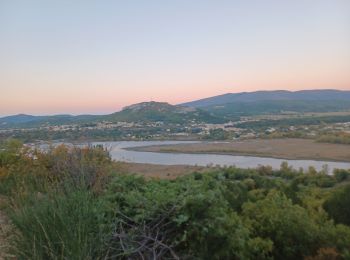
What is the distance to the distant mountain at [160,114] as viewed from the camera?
69000mm

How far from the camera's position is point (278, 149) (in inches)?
1725

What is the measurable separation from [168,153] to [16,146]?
33.2 m

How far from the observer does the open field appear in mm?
38756

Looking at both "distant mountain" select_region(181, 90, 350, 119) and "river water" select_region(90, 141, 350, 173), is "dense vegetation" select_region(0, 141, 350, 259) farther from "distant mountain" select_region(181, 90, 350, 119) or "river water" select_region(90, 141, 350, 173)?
"distant mountain" select_region(181, 90, 350, 119)

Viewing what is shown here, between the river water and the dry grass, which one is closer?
the dry grass

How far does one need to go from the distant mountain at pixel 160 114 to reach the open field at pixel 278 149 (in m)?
20.5

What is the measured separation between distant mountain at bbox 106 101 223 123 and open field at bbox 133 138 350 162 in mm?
20482

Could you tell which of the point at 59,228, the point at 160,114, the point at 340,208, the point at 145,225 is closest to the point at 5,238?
the point at 59,228

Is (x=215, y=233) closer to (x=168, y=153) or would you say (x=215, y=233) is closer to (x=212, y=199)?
(x=212, y=199)

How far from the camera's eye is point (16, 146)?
9352 millimetres

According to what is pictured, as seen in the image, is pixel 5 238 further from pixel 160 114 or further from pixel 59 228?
pixel 160 114

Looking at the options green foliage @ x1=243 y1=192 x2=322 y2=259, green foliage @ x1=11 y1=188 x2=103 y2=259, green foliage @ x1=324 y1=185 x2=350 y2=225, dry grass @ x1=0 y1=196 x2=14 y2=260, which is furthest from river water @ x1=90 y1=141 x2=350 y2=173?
green foliage @ x1=11 y1=188 x2=103 y2=259

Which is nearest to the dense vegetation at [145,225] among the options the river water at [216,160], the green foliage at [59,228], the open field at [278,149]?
the green foliage at [59,228]

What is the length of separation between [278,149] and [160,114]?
34.1 m
